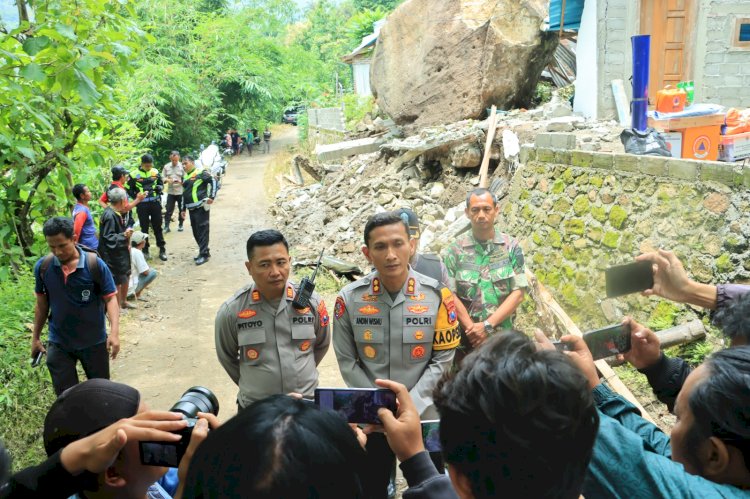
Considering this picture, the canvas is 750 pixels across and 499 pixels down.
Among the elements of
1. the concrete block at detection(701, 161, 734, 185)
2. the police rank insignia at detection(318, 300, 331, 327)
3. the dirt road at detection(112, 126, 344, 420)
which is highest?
the concrete block at detection(701, 161, 734, 185)

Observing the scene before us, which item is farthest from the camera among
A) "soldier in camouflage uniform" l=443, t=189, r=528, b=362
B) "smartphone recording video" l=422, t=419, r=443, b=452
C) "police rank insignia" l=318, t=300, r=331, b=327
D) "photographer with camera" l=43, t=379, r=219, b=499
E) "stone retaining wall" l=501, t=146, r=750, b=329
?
"stone retaining wall" l=501, t=146, r=750, b=329

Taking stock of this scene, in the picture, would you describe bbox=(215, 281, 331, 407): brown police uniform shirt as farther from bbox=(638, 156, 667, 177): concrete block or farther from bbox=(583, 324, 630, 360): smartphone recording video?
bbox=(638, 156, 667, 177): concrete block

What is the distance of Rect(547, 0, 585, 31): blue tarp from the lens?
8.68m

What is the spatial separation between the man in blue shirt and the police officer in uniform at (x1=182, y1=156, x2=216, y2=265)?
5365mm

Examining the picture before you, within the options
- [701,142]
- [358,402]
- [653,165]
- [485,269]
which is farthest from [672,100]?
[358,402]

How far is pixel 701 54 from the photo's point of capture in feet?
25.6

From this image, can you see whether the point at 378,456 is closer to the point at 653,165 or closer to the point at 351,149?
the point at 653,165

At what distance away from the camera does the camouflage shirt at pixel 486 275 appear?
3762mm

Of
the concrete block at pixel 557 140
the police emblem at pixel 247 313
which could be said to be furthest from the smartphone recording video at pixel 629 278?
the concrete block at pixel 557 140

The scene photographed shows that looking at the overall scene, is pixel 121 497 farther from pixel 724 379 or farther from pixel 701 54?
pixel 701 54

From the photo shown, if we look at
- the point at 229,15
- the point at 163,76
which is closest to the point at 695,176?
the point at 163,76

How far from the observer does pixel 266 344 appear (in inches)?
116

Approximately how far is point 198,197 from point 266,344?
696 cm

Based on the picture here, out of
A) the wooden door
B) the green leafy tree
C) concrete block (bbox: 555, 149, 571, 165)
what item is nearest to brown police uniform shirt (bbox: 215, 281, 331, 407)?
the green leafy tree
